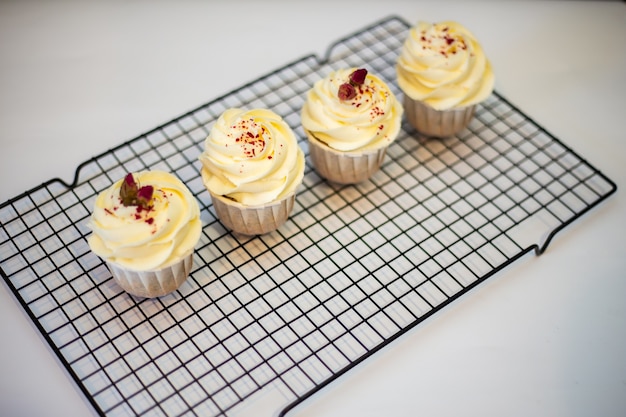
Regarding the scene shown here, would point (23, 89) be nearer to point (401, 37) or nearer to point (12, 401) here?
point (12, 401)

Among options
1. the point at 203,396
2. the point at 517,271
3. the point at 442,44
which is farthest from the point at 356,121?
the point at 203,396

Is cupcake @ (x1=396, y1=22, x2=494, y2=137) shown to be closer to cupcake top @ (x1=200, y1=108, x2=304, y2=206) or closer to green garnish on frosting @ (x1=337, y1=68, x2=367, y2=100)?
green garnish on frosting @ (x1=337, y1=68, x2=367, y2=100)

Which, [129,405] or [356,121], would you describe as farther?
[356,121]

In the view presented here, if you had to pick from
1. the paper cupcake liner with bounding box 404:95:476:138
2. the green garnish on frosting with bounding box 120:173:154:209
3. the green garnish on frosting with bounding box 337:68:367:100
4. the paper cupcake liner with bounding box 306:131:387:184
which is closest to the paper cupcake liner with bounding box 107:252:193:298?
the green garnish on frosting with bounding box 120:173:154:209

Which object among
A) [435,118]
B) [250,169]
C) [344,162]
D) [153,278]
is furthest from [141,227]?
[435,118]

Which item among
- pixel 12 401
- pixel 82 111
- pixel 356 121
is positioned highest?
pixel 356 121

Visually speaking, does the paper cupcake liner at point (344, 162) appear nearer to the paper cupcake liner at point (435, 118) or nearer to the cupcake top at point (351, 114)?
the cupcake top at point (351, 114)

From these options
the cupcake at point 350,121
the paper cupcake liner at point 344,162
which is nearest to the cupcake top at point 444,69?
the cupcake at point 350,121
